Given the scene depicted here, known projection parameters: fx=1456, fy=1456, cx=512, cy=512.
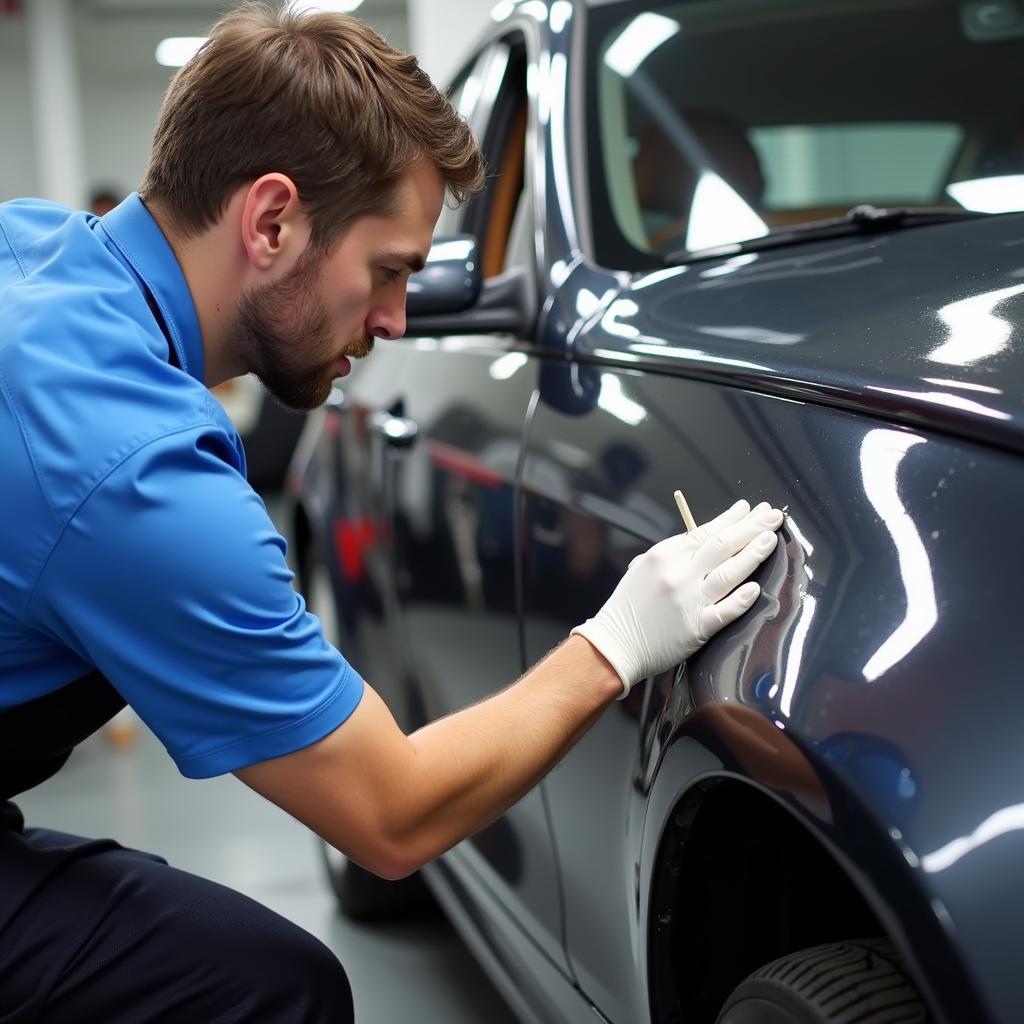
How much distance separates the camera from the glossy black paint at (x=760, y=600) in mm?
855

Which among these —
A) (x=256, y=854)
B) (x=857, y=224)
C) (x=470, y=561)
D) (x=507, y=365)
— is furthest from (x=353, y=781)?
(x=256, y=854)

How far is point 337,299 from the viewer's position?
4.46 feet

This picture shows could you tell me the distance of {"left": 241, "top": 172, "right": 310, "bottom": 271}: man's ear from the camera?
4.24 ft

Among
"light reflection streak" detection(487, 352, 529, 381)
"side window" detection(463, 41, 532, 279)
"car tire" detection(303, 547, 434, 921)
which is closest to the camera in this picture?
"light reflection streak" detection(487, 352, 529, 381)

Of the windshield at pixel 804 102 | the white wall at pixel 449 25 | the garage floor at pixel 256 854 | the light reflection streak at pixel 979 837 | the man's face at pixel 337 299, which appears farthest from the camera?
the white wall at pixel 449 25

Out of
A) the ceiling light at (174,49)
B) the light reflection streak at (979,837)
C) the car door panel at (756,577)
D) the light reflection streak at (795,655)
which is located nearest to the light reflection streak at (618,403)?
the car door panel at (756,577)

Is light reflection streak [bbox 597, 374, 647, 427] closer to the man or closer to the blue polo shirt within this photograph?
the man

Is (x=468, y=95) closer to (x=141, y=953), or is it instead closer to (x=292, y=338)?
(x=292, y=338)

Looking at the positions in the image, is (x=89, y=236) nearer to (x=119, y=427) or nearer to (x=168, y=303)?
(x=168, y=303)

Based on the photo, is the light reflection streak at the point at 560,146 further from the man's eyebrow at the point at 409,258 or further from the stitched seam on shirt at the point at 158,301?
the stitched seam on shirt at the point at 158,301

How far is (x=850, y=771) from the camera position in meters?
0.89

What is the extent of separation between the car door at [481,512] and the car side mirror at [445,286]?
0.05 m

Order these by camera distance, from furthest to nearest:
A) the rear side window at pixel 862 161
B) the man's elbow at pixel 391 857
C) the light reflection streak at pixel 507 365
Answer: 1. the rear side window at pixel 862 161
2. the light reflection streak at pixel 507 365
3. the man's elbow at pixel 391 857

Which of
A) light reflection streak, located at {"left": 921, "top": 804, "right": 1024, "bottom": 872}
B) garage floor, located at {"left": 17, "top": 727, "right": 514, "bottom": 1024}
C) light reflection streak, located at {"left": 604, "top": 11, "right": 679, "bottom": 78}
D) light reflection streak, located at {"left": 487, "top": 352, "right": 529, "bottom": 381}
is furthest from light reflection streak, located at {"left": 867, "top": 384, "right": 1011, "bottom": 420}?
garage floor, located at {"left": 17, "top": 727, "right": 514, "bottom": 1024}
